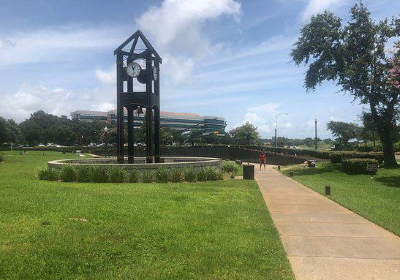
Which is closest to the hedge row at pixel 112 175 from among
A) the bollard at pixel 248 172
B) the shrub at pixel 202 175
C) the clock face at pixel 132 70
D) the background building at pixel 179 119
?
the shrub at pixel 202 175

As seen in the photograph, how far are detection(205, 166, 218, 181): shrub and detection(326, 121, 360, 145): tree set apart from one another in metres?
73.6

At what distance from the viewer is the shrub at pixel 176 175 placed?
16266 millimetres

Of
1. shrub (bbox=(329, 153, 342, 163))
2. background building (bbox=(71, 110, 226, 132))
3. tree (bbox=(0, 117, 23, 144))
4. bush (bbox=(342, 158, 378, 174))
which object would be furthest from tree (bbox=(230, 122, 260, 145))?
bush (bbox=(342, 158, 378, 174))

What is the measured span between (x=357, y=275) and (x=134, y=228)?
373 centimetres

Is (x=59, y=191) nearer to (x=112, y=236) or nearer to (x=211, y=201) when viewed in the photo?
(x=211, y=201)

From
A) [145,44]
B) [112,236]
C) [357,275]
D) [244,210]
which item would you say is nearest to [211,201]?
[244,210]

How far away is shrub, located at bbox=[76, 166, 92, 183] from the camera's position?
616 inches

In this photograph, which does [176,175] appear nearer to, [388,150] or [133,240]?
[133,240]

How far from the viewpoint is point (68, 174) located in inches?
619

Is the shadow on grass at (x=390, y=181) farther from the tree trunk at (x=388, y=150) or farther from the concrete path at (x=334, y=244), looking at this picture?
the concrete path at (x=334, y=244)

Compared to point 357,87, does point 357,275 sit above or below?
below

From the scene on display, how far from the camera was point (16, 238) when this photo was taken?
231 inches

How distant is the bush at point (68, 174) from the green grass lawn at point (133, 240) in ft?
18.4

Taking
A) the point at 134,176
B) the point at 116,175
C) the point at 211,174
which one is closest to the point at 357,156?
the point at 211,174
